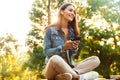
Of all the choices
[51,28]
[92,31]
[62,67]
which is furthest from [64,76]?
[92,31]

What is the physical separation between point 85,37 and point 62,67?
433 inches

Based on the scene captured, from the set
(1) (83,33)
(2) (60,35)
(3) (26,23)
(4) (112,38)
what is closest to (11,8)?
(3) (26,23)

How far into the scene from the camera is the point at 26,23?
15.1 meters

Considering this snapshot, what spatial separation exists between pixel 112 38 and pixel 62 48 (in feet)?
35.4

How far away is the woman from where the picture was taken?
2.92m

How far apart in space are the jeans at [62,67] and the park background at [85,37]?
957cm

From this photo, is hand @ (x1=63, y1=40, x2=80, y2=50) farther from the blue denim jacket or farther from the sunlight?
the sunlight

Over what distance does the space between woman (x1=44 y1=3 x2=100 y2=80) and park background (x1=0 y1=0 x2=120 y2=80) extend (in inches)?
374

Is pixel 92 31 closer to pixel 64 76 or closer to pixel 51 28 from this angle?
pixel 51 28

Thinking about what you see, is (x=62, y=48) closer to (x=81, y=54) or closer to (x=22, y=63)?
(x=81, y=54)

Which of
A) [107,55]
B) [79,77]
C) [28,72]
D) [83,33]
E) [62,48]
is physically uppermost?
[62,48]

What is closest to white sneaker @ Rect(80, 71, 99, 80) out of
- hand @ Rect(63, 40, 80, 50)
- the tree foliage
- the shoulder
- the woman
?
the woman

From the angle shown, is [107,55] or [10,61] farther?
[10,61]

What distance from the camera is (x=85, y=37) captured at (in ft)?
45.4
